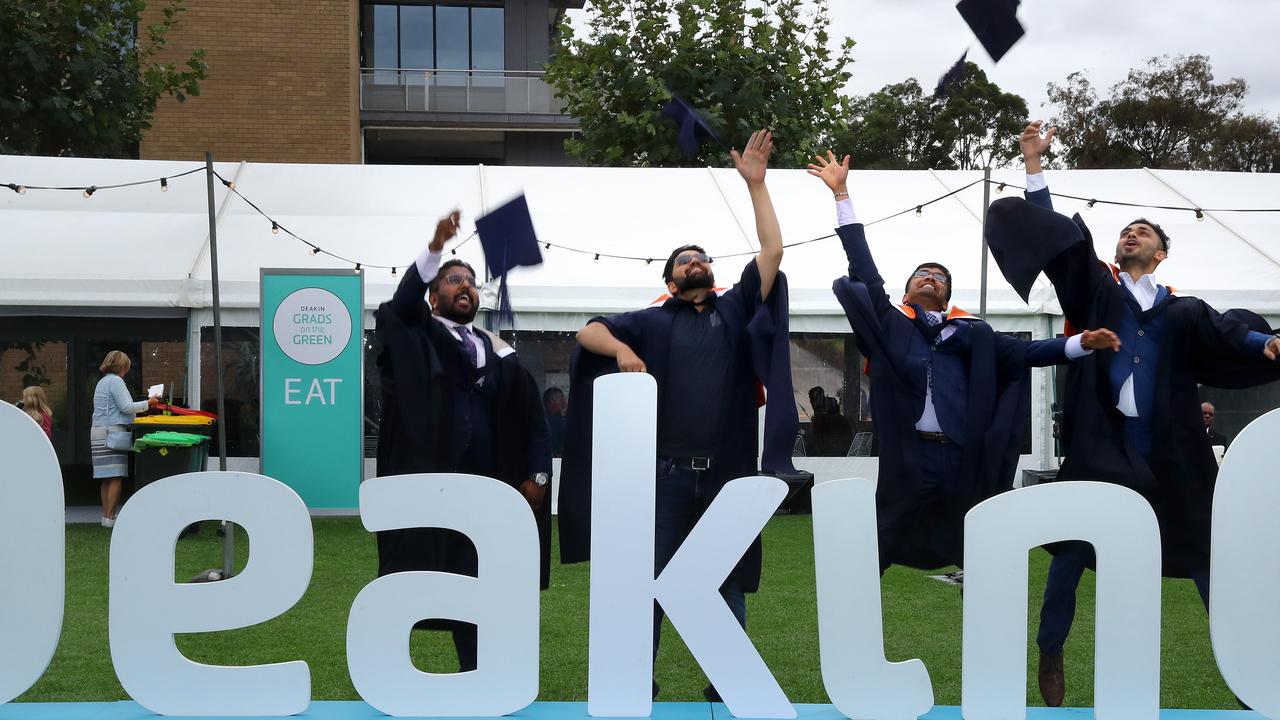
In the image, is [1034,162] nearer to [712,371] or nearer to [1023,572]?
[712,371]

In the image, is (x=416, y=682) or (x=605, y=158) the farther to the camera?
(x=605, y=158)

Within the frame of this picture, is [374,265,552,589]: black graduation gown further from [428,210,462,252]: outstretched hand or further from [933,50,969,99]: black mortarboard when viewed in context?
[933,50,969,99]: black mortarboard

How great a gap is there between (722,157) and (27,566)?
14.0m

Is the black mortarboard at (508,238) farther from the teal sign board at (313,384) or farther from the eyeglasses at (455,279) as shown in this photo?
the teal sign board at (313,384)

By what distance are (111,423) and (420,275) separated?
260 inches

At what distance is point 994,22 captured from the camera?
4844 mm

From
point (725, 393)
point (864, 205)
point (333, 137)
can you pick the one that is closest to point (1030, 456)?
point (864, 205)

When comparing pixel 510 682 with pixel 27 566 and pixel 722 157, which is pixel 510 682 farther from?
pixel 722 157

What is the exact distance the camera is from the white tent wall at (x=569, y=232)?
10734mm

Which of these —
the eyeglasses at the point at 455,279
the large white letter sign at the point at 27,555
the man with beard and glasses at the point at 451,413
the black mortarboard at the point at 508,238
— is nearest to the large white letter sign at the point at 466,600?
the man with beard and glasses at the point at 451,413

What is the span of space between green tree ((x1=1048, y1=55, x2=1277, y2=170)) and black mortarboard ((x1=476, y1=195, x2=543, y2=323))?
32002 mm

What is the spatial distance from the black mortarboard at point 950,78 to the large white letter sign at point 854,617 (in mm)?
1686

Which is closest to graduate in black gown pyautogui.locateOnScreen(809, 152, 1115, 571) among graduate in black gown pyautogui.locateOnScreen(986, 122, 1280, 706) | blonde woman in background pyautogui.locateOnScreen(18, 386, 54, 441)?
graduate in black gown pyautogui.locateOnScreen(986, 122, 1280, 706)

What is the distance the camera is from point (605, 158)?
18219 mm
